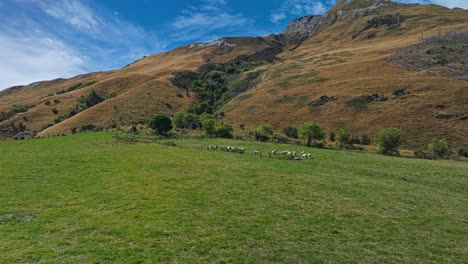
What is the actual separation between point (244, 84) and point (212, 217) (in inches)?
4718

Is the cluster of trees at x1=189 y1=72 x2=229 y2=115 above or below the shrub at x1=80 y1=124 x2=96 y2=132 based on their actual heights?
above

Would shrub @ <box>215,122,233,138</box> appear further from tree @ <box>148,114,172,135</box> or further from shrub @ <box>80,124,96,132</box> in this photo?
shrub @ <box>80,124,96,132</box>

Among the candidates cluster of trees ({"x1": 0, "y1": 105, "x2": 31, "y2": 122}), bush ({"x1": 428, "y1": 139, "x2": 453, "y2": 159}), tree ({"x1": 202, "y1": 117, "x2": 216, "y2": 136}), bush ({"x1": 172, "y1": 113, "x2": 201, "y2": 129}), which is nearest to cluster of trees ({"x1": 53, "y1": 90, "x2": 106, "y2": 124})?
cluster of trees ({"x1": 0, "y1": 105, "x2": 31, "y2": 122})

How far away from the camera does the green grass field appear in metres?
11.9

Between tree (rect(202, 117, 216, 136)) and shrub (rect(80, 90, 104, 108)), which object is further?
shrub (rect(80, 90, 104, 108))

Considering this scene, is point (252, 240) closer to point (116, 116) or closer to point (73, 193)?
point (73, 193)

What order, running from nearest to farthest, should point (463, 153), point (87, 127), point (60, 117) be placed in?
point (463, 153) → point (87, 127) → point (60, 117)

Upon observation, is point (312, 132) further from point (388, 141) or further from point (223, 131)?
point (223, 131)

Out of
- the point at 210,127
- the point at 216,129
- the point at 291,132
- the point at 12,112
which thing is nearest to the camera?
the point at 210,127

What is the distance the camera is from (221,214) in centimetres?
1619

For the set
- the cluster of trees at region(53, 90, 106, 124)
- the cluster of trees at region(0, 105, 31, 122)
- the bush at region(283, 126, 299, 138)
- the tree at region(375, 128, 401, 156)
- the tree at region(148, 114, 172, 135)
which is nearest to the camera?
the tree at region(375, 128, 401, 156)

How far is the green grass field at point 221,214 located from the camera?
11.9 meters

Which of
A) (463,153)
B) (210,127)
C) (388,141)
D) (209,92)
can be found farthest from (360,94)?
(209,92)

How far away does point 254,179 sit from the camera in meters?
25.2
